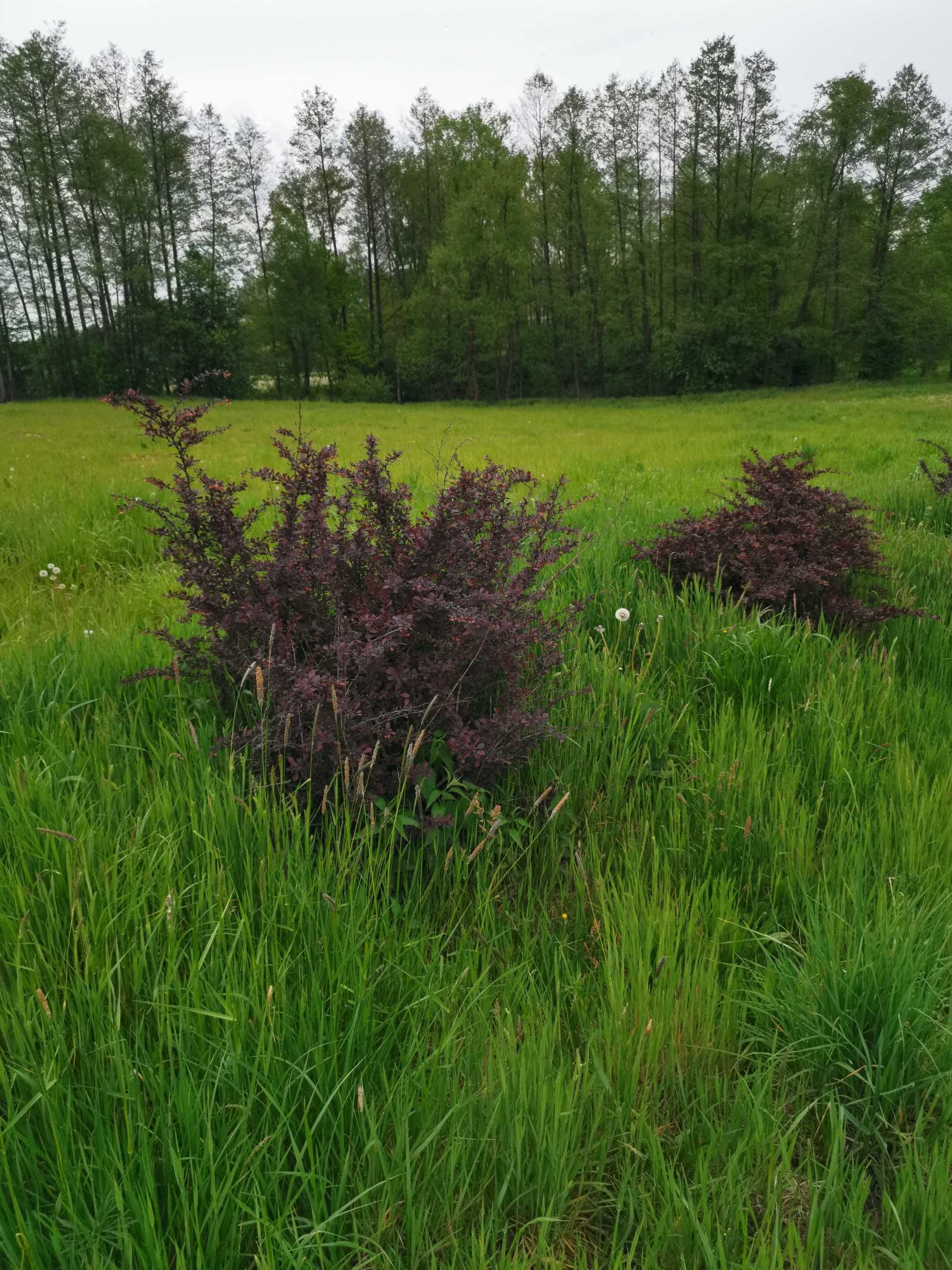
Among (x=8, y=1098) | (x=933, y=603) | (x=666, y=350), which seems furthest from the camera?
(x=666, y=350)

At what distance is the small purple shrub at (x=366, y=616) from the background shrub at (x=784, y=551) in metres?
1.64

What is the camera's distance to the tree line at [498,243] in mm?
38500

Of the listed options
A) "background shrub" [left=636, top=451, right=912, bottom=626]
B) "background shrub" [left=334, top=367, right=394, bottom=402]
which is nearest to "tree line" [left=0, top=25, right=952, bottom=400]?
"background shrub" [left=334, top=367, right=394, bottom=402]

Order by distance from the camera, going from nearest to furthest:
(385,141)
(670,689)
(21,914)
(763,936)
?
1. (21,914)
2. (763,936)
3. (670,689)
4. (385,141)

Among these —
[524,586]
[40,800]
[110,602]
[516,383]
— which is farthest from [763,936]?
[516,383]

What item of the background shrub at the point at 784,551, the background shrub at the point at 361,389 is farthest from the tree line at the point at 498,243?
the background shrub at the point at 784,551

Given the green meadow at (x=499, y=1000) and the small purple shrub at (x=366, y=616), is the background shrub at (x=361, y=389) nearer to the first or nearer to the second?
the small purple shrub at (x=366, y=616)

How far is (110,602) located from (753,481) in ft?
14.8

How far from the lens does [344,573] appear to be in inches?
109

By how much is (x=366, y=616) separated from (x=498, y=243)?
4229 cm

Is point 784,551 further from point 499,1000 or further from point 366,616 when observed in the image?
point 499,1000

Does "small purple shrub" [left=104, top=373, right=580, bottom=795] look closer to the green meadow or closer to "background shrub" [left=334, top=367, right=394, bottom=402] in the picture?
the green meadow

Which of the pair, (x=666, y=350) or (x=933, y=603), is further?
(x=666, y=350)

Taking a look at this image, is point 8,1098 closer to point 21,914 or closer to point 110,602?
point 21,914
